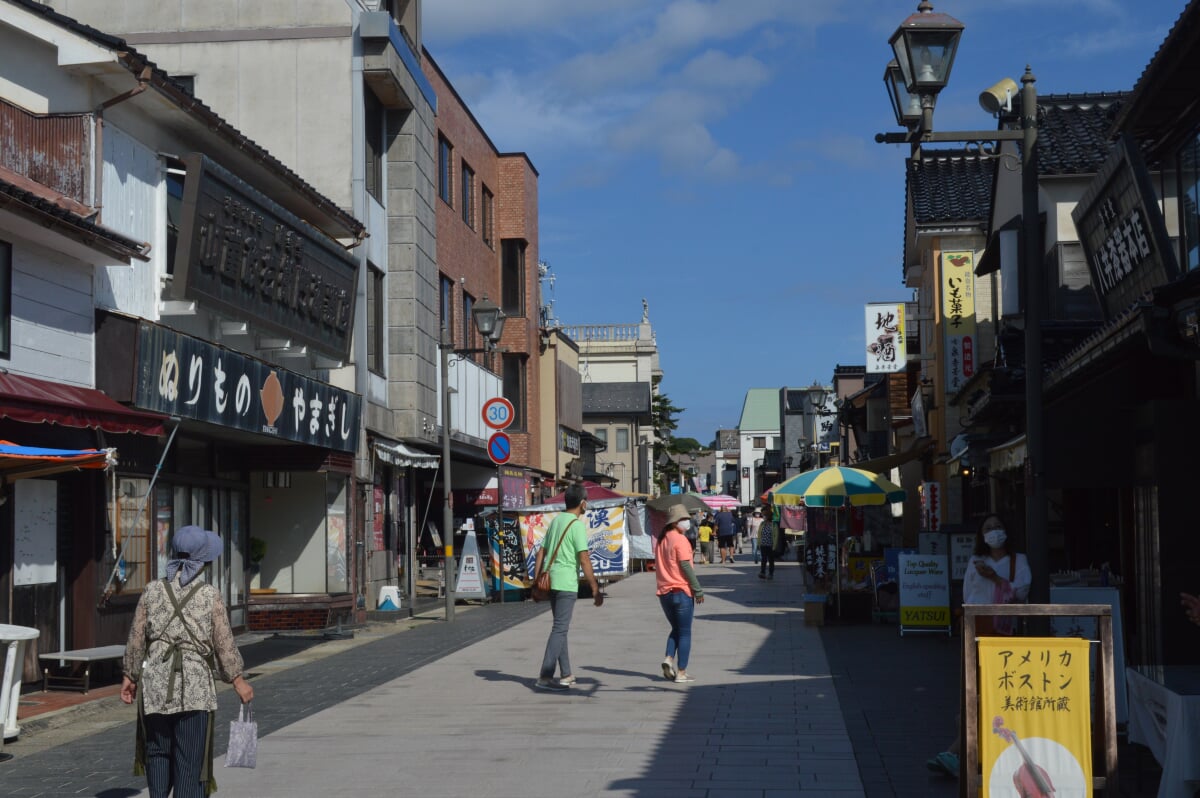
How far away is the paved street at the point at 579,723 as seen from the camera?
8.99 meters

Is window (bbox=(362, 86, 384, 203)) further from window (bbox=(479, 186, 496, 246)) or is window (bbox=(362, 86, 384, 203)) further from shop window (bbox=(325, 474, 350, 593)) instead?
window (bbox=(479, 186, 496, 246))

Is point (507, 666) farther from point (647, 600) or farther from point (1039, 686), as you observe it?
point (647, 600)

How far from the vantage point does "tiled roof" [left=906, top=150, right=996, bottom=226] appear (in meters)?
29.7

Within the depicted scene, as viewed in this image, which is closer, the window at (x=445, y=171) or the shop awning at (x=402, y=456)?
the shop awning at (x=402, y=456)

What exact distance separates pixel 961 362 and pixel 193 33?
14899 mm

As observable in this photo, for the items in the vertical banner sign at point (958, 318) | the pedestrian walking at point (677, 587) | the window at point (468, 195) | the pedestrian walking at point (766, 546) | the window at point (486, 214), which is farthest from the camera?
the window at point (486, 214)

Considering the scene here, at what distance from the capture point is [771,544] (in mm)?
34250

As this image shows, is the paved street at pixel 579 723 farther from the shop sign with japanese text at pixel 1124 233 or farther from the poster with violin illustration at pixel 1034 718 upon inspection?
the shop sign with japanese text at pixel 1124 233

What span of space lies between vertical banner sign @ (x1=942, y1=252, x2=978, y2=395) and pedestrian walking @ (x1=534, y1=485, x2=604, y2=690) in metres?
14.1

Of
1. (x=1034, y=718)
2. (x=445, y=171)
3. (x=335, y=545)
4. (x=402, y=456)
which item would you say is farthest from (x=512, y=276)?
(x=1034, y=718)

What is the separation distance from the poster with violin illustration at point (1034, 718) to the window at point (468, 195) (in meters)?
26.0

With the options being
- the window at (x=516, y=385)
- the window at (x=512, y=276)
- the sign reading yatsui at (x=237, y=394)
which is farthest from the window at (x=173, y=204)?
the window at (x=516, y=385)

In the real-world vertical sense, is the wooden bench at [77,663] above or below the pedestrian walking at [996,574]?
below

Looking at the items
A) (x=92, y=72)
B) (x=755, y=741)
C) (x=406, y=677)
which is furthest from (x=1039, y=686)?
(x=92, y=72)
